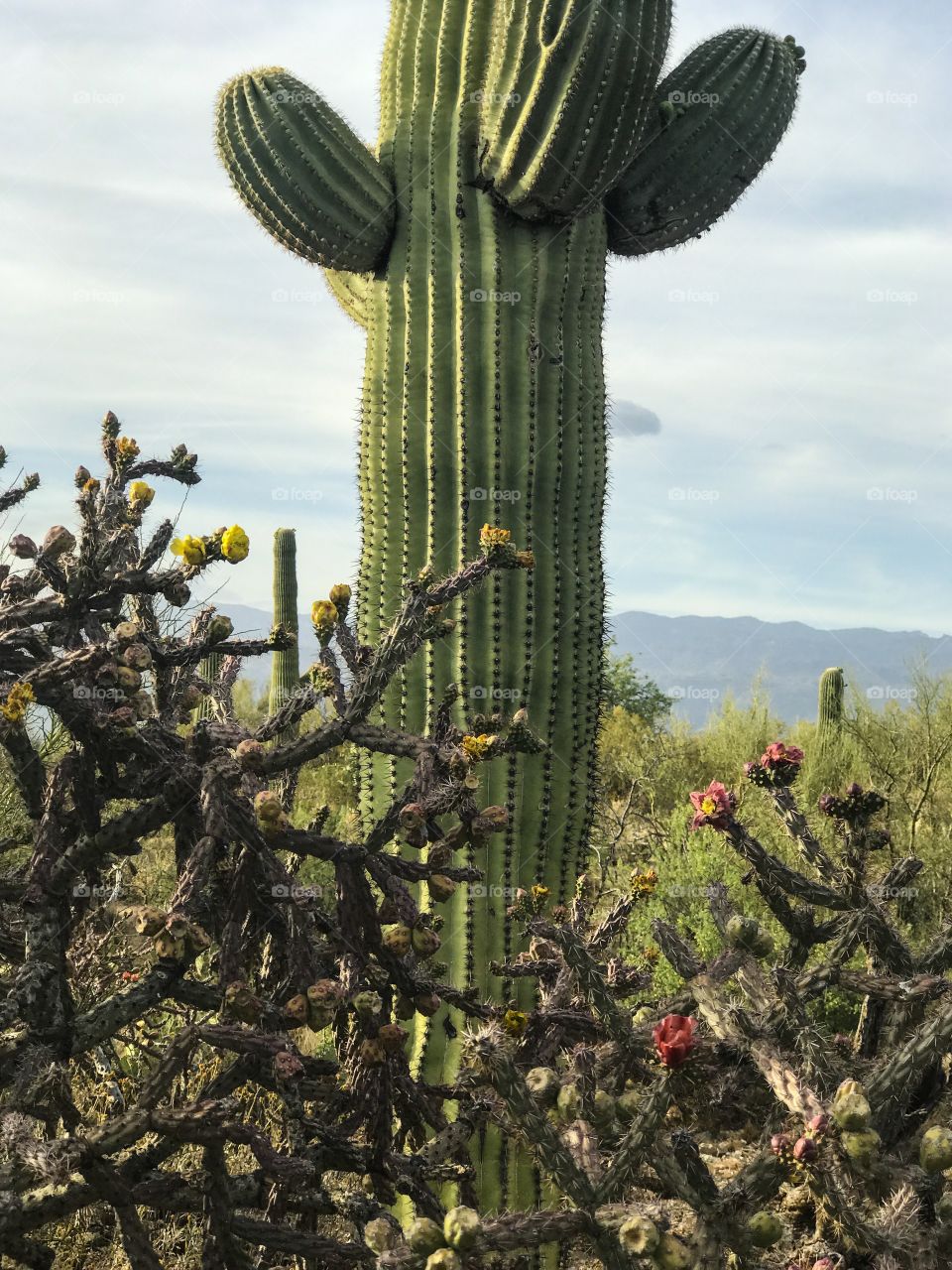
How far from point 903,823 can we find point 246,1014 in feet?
26.4

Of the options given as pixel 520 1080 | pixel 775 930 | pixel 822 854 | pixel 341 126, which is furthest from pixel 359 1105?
pixel 775 930

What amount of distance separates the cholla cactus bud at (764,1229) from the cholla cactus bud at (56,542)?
5.28ft

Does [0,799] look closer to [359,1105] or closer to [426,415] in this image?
[426,415]

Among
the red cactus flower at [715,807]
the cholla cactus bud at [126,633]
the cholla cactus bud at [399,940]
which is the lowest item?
the cholla cactus bud at [399,940]

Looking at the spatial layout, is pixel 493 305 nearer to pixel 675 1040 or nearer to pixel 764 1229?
pixel 675 1040

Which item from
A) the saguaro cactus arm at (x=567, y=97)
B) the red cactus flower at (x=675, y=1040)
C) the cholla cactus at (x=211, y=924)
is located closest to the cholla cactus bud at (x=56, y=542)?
the cholla cactus at (x=211, y=924)

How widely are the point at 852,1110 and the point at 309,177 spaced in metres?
4.40

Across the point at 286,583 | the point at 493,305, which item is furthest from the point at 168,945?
the point at 286,583

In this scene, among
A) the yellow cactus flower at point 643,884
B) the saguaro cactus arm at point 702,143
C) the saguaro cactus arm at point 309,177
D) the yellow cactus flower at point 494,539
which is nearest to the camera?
the yellow cactus flower at point 494,539

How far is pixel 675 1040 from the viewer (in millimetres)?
1713

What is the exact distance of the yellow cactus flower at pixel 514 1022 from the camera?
8.11 feet

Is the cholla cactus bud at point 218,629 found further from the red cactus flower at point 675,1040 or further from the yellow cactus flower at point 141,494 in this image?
the red cactus flower at point 675,1040

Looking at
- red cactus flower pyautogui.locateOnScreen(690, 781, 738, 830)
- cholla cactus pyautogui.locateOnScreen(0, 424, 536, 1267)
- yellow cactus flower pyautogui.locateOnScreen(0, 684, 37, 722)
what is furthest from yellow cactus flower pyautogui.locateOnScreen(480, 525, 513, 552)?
yellow cactus flower pyautogui.locateOnScreen(0, 684, 37, 722)

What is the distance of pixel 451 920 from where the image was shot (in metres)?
4.26
